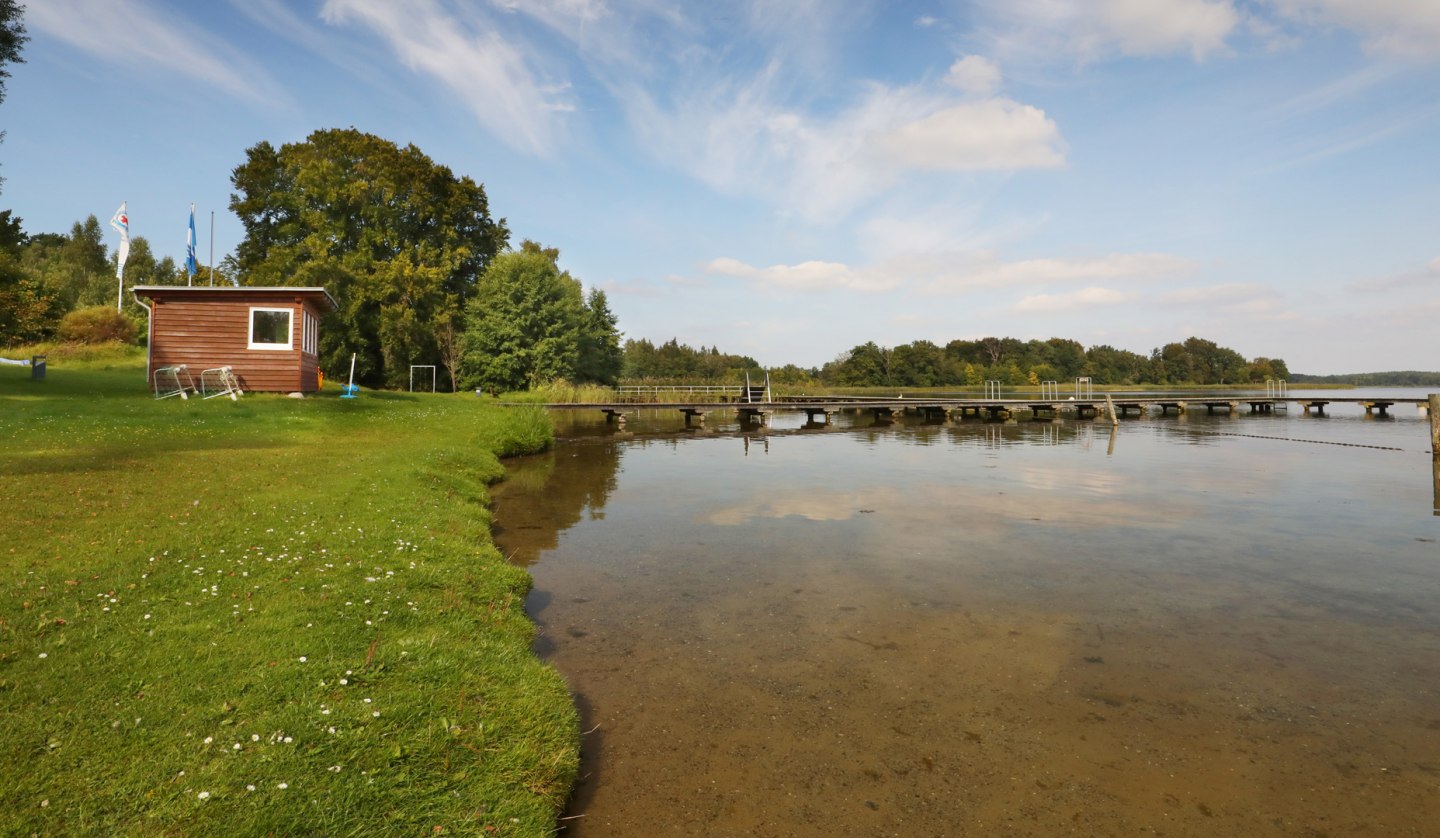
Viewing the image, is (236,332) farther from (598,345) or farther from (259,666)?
(598,345)

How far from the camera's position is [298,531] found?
29.0 ft

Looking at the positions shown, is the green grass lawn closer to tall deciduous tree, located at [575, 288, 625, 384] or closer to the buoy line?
the buoy line

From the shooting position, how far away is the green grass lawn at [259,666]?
12.8 feet

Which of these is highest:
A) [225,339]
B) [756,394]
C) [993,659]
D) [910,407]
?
[225,339]

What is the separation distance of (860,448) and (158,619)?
82.4ft

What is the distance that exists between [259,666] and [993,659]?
260 inches

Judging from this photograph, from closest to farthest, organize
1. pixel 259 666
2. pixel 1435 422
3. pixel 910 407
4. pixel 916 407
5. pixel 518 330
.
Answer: pixel 259 666 < pixel 1435 422 < pixel 518 330 < pixel 916 407 < pixel 910 407

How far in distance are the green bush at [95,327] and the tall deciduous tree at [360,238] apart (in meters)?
7.69

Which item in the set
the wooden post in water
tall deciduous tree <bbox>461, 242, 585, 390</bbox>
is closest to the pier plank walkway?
tall deciduous tree <bbox>461, 242, 585, 390</bbox>

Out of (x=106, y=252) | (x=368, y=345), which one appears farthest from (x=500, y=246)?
(x=106, y=252)

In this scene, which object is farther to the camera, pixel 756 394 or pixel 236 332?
pixel 756 394

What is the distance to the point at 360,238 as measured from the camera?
4841 cm

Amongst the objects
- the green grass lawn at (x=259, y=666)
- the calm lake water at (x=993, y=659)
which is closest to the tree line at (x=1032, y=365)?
the calm lake water at (x=993, y=659)

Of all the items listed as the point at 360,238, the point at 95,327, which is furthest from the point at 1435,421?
the point at 95,327
